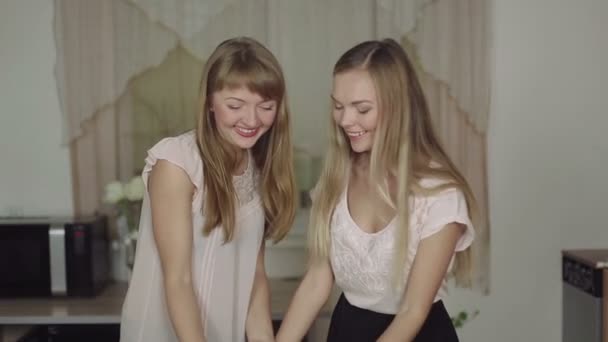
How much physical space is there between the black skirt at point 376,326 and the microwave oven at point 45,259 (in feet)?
4.24

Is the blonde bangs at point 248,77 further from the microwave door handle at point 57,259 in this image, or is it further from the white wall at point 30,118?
the white wall at point 30,118

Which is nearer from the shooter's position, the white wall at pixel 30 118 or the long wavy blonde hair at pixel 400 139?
the long wavy blonde hair at pixel 400 139

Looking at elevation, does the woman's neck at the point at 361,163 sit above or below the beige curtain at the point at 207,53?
below

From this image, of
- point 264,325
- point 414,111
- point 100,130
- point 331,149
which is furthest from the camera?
point 100,130

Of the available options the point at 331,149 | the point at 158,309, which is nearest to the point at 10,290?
the point at 158,309

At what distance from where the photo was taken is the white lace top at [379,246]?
1.44 meters

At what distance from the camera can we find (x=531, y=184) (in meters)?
2.91

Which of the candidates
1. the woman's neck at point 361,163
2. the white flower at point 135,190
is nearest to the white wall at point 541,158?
Answer: the white flower at point 135,190

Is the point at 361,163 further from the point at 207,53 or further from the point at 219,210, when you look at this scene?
the point at 207,53

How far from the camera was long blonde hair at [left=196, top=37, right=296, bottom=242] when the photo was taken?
154 centimetres

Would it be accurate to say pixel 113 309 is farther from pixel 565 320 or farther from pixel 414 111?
pixel 565 320

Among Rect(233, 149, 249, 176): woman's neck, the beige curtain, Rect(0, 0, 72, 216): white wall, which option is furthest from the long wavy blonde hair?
Rect(0, 0, 72, 216): white wall

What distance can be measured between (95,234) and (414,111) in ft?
5.13

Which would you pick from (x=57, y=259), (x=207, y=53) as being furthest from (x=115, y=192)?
(x=207, y=53)
